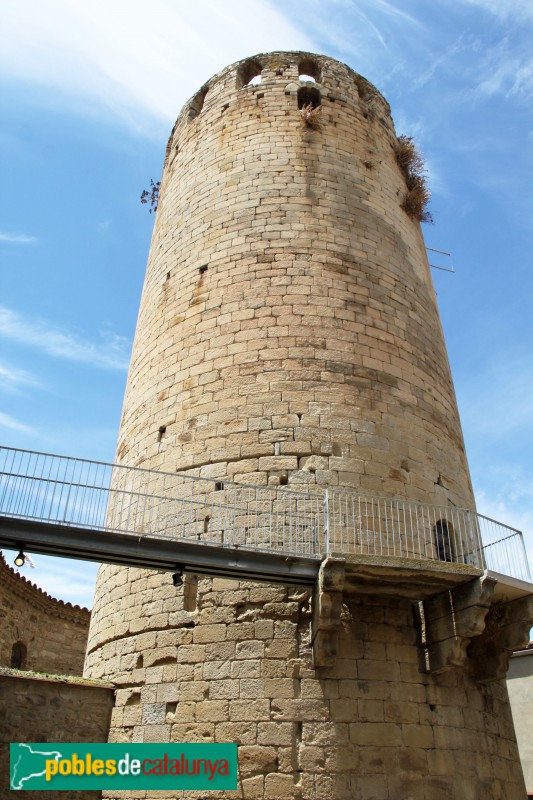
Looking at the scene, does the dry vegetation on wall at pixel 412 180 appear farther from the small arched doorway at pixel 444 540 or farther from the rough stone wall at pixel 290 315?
the small arched doorway at pixel 444 540

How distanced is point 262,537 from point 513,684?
37.4 feet

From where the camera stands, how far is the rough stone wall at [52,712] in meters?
6.56

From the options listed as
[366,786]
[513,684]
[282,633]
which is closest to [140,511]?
[282,633]

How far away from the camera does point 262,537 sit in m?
6.95

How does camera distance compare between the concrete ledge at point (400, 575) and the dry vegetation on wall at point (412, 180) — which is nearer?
the concrete ledge at point (400, 575)

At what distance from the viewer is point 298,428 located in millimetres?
7637

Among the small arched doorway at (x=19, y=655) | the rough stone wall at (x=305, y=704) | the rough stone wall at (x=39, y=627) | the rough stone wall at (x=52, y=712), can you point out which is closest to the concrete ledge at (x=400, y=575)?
the rough stone wall at (x=305, y=704)

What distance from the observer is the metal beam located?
605 cm

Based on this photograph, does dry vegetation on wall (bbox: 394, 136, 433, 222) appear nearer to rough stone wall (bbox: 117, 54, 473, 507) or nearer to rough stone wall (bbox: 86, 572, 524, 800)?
rough stone wall (bbox: 117, 54, 473, 507)

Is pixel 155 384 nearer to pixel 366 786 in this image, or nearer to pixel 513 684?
pixel 366 786

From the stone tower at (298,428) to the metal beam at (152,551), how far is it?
489 millimetres

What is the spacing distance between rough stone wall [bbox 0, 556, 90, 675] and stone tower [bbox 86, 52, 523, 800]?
615 cm

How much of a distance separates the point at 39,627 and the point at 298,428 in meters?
10.2

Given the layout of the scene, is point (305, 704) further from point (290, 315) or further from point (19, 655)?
point (19, 655)
